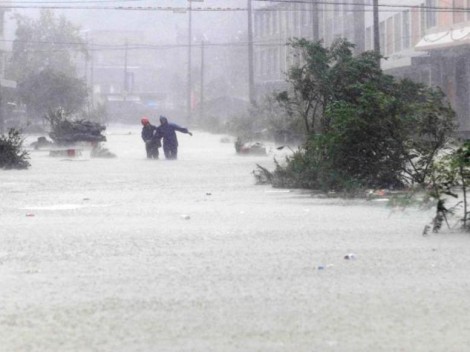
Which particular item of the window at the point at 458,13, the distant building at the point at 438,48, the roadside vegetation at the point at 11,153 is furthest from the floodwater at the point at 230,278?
the window at the point at 458,13

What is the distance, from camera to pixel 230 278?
10070 mm

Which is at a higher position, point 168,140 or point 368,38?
point 368,38

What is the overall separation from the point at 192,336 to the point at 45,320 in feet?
3.70

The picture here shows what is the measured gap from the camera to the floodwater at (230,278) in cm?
762

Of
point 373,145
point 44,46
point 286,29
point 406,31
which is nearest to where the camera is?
point 373,145

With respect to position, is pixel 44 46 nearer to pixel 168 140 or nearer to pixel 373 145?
pixel 168 140

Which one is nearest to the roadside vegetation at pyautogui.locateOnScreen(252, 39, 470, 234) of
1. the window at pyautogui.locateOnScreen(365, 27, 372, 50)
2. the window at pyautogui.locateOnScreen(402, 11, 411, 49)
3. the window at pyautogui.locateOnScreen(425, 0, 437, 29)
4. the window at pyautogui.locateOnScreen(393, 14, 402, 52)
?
the window at pyautogui.locateOnScreen(425, 0, 437, 29)

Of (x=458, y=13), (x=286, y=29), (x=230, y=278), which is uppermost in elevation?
(x=286, y=29)

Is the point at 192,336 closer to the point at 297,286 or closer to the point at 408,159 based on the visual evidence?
the point at 297,286

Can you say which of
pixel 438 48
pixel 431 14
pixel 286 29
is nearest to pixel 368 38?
pixel 431 14

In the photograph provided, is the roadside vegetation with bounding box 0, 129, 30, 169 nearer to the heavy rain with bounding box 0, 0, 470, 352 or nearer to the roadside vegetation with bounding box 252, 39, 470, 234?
the heavy rain with bounding box 0, 0, 470, 352

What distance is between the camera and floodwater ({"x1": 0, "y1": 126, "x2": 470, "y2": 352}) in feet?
25.0

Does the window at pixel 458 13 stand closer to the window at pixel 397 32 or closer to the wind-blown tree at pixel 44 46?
the window at pixel 397 32

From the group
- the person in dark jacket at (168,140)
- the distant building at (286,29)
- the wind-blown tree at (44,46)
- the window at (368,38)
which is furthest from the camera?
the wind-blown tree at (44,46)
